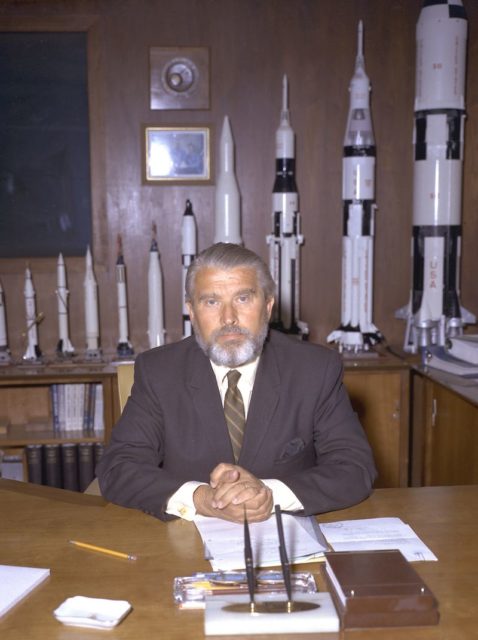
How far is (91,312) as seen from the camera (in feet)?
12.7

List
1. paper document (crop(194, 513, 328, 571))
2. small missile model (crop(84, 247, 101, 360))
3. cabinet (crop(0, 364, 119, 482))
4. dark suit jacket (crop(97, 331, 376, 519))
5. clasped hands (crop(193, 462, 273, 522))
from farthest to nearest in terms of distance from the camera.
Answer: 1. small missile model (crop(84, 247, 101, 360))
2. cabinet (crop(0, 364, 119, 482))
3. dark suit jacket (crop(97, 331, 376, 519))
4. clasped hands (crop(193, 462, 273, 522))
5. paper document (crop(194, 513, 328, 571))

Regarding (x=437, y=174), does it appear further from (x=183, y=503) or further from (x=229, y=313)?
(x=183, y=503)

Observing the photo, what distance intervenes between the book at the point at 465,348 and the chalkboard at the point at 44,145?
212cm

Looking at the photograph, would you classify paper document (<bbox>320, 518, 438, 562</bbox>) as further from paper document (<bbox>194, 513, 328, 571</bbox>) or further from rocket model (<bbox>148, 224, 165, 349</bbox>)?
rocket model (<bbox>148, 224, 165, 349</bbox>)

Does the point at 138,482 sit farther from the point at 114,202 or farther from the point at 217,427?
the point at 114,202

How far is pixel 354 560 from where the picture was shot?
48.8 inches

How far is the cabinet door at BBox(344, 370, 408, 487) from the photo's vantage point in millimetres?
3539

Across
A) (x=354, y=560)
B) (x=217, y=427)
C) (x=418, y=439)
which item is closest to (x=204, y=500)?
Result: (x=217, y=427)

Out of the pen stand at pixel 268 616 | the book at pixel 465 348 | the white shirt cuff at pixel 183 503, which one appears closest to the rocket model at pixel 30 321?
the book at pixel 465 348

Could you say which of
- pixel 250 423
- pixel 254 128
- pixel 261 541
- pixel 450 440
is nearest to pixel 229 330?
pixel 250 423

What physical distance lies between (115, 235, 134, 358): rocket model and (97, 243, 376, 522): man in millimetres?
1886

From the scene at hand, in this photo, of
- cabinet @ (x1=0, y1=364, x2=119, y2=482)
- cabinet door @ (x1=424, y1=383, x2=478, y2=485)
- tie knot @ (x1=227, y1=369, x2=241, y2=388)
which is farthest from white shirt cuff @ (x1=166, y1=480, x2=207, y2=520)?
cabinet @ (x1=0, y1=364, x2=119, y2=482)

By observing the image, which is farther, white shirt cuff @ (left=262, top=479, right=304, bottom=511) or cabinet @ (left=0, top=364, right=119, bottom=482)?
cabinet @ (left=0, top=364, right=119, bottom=482)

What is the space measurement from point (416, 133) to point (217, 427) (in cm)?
258
